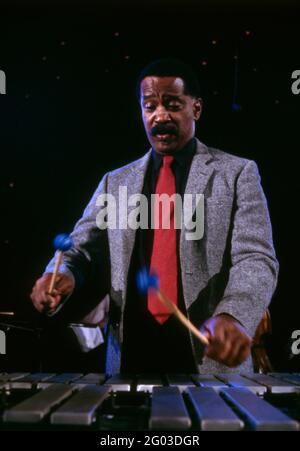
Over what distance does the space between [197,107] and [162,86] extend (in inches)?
9.2

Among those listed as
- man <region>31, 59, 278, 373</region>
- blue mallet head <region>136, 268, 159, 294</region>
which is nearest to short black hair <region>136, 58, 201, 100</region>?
man <region>31, 59, 278, 373</region>

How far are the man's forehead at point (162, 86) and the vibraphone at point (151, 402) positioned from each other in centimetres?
145

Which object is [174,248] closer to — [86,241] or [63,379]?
[86,241]

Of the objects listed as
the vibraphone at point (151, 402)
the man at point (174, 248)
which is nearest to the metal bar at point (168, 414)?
the vibraphone at point (151, 402)

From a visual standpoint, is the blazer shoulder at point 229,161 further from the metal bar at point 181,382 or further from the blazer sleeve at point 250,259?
the metal bar at point 181,382

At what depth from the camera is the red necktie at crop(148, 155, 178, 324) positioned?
244 centimetres

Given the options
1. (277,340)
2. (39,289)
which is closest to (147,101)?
(39,289)

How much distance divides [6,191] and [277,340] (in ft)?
5.51

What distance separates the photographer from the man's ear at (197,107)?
2.76 metres

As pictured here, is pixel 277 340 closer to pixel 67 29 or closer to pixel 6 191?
pixel 6 191

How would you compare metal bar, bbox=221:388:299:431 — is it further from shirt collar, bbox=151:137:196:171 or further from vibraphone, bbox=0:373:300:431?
shirt collar, bbox=151:137:196:171

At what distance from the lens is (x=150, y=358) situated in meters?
2.45

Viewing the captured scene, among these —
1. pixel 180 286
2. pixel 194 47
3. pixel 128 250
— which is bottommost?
pixel 180 286

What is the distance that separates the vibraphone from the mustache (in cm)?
129
